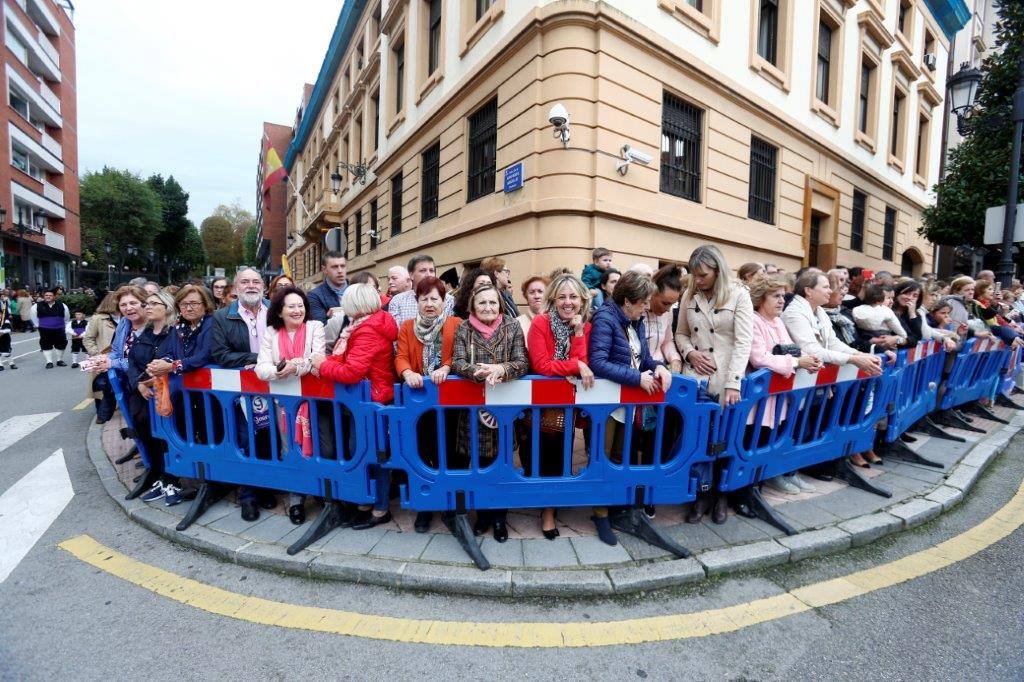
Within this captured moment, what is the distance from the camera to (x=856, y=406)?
4.03 m

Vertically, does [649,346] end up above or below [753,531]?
above

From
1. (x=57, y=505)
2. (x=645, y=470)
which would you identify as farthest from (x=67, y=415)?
(x=645, y=470)

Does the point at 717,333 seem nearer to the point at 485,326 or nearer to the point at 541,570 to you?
the point at 485,326

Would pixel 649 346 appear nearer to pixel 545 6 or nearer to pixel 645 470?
pixel 645 470

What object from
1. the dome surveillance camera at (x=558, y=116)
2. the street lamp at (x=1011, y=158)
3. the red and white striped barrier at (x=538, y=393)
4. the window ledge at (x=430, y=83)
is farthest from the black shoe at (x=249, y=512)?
the street lamp at (x=1011, y=158)

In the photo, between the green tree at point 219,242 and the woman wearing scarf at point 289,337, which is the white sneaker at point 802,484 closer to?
the woman wearing scarf at point 289,337

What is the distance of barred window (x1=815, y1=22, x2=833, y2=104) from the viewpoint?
12.3 metres

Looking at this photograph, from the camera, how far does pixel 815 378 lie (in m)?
3.49

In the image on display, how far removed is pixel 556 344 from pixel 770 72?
1078cm

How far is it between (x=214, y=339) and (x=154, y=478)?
52.7 inches

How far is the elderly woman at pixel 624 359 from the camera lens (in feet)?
9.51

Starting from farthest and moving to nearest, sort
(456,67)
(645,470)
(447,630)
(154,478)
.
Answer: (456,67)
(154,478)
(645,470)
(447,630)

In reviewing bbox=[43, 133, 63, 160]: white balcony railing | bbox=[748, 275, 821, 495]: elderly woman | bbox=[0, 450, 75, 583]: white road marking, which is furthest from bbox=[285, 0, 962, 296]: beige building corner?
bbox=[43, 133, 63, 160]: white balcony railing

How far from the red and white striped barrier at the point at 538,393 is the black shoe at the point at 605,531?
0.81m
